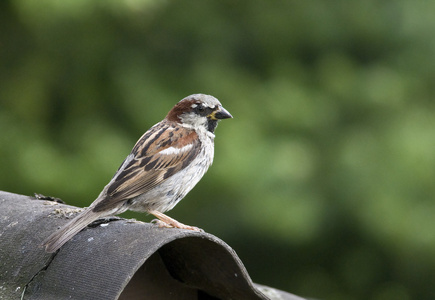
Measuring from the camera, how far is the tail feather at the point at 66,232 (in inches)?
111

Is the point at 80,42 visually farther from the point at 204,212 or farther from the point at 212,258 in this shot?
the point at 212,258

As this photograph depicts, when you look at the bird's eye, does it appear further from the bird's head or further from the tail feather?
the tail feather

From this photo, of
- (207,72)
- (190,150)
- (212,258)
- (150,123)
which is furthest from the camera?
(207,72)

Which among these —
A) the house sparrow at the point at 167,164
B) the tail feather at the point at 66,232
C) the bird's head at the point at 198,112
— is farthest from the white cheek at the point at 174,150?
the tail feather at the point at 66,232

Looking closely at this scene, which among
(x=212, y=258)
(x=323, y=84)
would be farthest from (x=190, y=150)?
(x=323, y=84)

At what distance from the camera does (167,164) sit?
12.0 ft

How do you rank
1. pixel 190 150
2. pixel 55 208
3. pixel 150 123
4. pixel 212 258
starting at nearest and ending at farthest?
pixel 212 258 < pixel 55 208 < pixel 190 150 < pixel 150 123

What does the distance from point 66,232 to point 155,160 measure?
0.85 meters

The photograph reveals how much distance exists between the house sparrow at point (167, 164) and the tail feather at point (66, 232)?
0.17m

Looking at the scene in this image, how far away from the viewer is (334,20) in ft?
23.3

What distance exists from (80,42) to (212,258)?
3821 millimetres

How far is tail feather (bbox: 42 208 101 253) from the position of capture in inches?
111

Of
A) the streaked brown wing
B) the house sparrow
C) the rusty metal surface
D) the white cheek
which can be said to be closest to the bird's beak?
the house sparrow

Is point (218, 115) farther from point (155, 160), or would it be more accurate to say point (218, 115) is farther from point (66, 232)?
point (66, 232)
